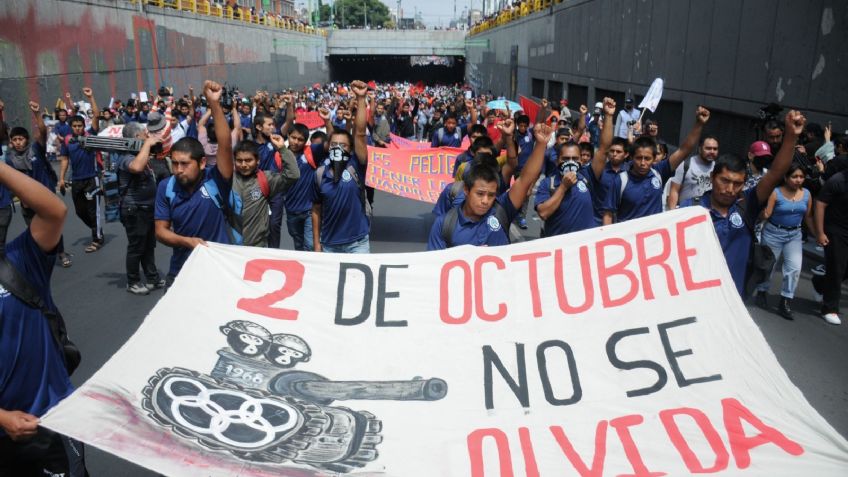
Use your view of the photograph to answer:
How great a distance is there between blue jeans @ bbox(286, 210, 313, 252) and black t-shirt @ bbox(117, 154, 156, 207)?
1515mm

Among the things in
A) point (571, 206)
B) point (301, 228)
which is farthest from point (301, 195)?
point (571, 206)

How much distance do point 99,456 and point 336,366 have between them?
207cm

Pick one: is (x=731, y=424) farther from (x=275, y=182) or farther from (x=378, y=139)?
(x=378, y=139)

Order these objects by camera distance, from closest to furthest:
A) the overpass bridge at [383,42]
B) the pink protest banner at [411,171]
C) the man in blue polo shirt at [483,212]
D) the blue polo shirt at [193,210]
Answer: the man in blue polo shirt at [483,212] → the blue polo shirt at [193,210] → the pink protest banner at [411,171] → the overpass bridge at [383,42]

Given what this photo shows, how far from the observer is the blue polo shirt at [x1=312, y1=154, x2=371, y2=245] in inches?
235

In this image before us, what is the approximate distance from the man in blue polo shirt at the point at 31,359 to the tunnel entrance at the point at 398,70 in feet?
241

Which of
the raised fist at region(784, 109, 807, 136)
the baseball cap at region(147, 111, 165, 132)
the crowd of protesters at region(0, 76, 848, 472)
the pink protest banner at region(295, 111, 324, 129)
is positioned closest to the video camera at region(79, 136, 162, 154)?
the crowd of protesters at region(0, 76, 848, 472)

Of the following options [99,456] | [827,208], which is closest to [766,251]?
[827,208]

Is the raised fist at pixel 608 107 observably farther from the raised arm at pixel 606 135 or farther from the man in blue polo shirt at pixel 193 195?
the man in blue polo shirt at pixel 193 195

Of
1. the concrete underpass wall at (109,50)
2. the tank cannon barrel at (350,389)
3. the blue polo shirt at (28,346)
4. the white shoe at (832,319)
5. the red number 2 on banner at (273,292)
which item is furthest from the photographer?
the concrete underpass wall at (109,50)

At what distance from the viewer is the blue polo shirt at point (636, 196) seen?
616 cm

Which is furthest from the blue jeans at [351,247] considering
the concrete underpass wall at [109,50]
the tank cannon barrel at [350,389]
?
the concrete underpass wall at [109,50]

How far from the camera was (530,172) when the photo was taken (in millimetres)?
4391

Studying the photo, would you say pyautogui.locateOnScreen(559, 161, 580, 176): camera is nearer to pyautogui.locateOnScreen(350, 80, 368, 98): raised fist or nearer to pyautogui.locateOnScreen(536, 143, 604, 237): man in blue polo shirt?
pyautogui.locateOnScreen(536, 143, 604, 237): man in blue polo shirt
